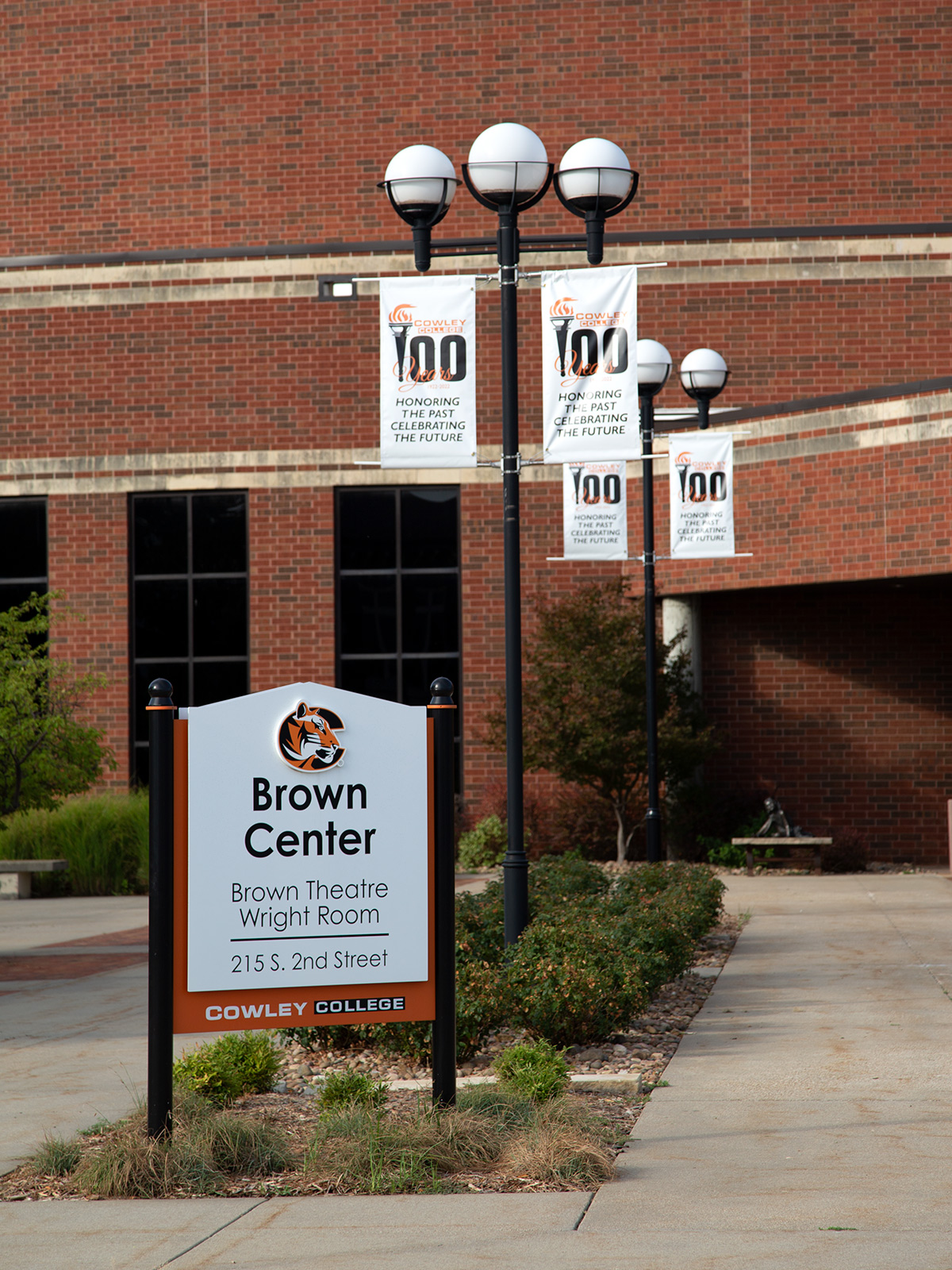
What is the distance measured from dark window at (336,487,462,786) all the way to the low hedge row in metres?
14.6

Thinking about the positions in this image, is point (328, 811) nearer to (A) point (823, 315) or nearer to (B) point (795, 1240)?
(B) point (795, 1240)

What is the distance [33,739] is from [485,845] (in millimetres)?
9696

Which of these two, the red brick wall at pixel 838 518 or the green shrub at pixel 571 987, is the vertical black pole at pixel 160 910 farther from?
the red brick wall at pixel 838 518

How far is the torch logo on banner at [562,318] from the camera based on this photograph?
10641 mm

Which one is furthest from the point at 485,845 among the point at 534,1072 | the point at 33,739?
the point at 534,1072

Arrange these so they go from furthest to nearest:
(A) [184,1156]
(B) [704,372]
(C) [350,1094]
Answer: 1. (B) [704,372]
2. (C) [350,1094]
3. (A) [184,1156]

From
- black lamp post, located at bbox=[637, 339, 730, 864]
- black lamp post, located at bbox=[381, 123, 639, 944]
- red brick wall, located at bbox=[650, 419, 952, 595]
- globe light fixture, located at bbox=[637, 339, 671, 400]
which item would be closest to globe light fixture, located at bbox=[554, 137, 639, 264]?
black lamp post, located at bbox=[381, 123, 639, 944]

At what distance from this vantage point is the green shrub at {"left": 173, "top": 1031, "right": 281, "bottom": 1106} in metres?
7.08

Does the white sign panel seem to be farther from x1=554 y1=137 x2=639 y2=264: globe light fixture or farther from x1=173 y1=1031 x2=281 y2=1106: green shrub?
x1=554 y1=137 x2=639 y2=264: globe light fixture

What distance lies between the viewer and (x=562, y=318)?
10664 millimetres

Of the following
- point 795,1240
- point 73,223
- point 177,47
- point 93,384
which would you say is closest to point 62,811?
point 93,384

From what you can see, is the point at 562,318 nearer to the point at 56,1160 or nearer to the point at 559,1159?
the point at 559,1159

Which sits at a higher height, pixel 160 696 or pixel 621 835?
pixel 160 696

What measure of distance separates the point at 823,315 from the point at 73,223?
13.3 metres
